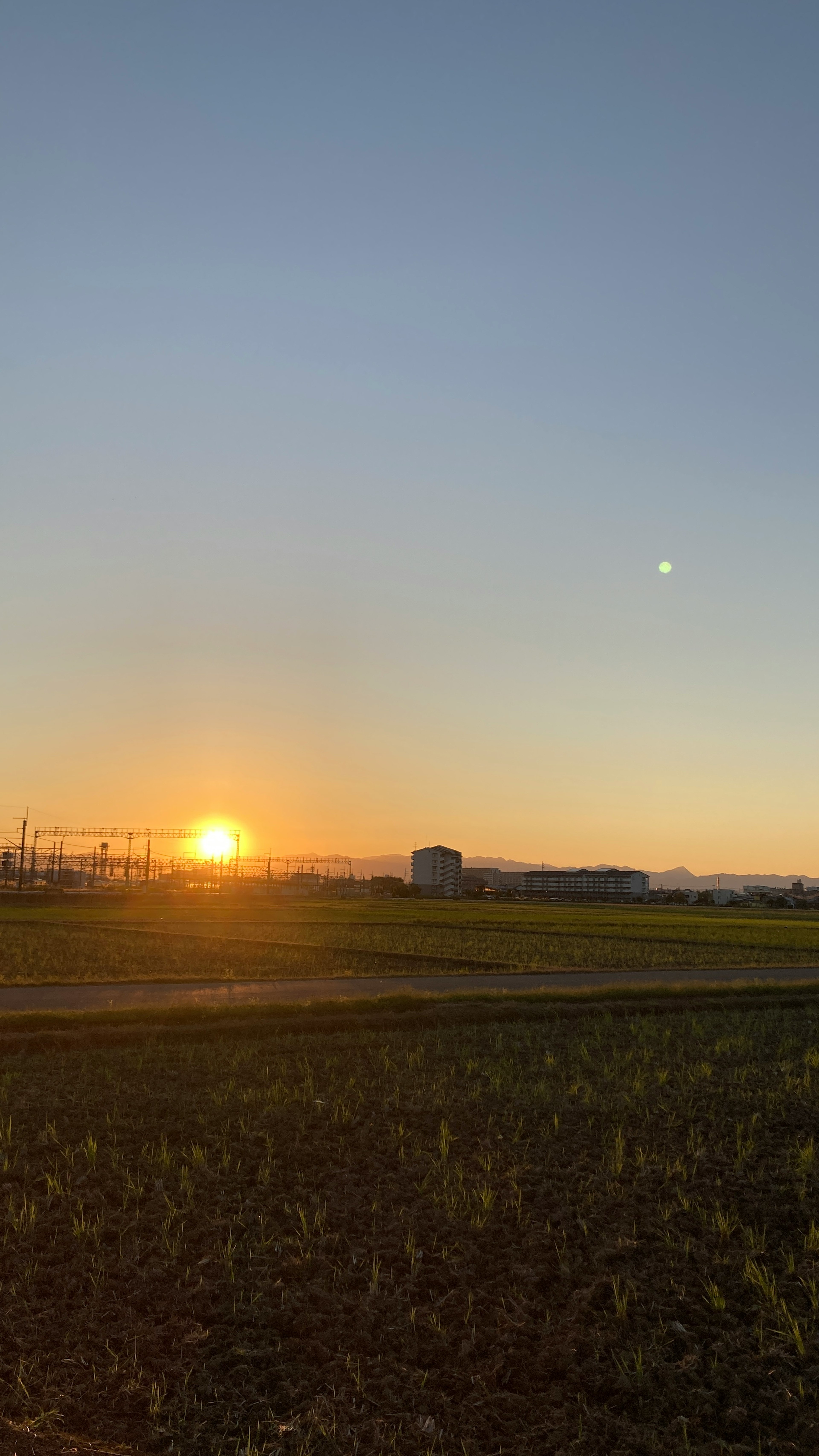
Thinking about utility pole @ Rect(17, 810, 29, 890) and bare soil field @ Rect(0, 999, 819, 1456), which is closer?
bare soil field @ Rect(0, 999, 819, 1456)

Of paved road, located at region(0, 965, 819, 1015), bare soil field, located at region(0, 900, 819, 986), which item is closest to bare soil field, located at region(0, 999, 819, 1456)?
paved road, located at region(0, 965, 819, 1015)

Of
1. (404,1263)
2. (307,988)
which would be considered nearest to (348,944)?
(307,988)

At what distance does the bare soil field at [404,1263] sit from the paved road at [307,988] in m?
6.22

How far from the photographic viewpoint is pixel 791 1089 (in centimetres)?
1412

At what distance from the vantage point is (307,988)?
2353 centimetres

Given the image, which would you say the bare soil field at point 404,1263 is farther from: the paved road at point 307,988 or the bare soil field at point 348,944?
the bare soil field at point 348,944

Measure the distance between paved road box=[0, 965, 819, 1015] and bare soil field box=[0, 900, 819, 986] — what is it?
1340mm

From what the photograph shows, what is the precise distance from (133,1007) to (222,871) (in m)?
159

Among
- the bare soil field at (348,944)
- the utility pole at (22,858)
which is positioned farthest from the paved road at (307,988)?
the utility pole at (22,858)

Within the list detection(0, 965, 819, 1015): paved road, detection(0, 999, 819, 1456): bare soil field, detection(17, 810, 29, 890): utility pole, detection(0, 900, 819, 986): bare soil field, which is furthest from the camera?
detection(17, 810, 29, 890): utility pole

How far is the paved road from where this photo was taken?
803 inches

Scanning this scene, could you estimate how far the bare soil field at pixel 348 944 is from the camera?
2948 centimetres

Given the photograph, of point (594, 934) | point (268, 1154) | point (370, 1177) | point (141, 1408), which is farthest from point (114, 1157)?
point (594, 934)

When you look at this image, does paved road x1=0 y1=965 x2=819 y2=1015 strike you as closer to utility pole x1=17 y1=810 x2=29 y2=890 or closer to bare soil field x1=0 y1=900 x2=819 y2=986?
bare soil field x1=0 y1=900 x2=819 y2=986
